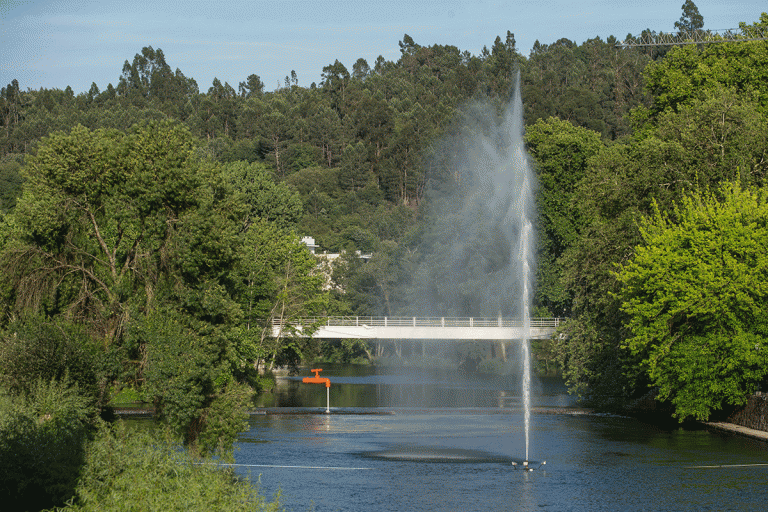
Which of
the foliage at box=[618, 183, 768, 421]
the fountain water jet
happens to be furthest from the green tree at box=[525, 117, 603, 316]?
the foliage at box=[618, 183, 768, 421]

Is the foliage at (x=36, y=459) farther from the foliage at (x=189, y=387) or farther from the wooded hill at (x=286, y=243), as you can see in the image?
the wooded hill at (x=286, y=243)

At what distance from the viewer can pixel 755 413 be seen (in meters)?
41.1

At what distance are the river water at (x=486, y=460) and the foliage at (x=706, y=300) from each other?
276 centimetres

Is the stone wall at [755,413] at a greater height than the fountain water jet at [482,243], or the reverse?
the fountain water jet at [482,243]

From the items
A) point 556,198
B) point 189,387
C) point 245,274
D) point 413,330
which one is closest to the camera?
point 189,387

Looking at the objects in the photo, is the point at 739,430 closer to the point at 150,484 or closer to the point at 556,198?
the point at 150,484

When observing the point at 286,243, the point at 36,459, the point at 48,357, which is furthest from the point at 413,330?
the point at 36,459

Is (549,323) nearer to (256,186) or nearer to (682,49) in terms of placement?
(682,49)

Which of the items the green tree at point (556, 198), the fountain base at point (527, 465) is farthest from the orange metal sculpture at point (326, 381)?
the green tree at point (556, 198)

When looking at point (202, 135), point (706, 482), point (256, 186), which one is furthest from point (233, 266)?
point (202, 135)

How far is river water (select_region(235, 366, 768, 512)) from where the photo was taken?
29.2m

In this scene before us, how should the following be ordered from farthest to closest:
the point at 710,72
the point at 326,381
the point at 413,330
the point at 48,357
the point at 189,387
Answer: the point at 413,330 → the point at 326,381 → the point at 710,72 → the point at 189,387 → the point at 48,357

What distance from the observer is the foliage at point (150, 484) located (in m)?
19.3

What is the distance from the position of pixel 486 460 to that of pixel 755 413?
42.6 ft
